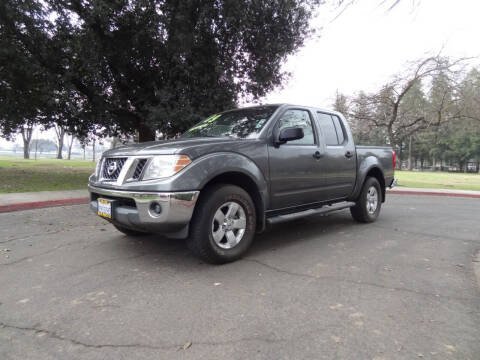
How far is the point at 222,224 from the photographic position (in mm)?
3418

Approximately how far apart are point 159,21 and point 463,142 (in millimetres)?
68378

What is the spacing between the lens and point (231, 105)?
1118 cm

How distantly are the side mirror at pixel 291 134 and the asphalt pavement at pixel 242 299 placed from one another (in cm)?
142

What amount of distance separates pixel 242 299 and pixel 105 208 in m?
1.85

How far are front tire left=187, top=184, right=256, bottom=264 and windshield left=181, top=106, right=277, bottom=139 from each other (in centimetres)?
89

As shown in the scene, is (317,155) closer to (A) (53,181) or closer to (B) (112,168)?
(B) (112,168)

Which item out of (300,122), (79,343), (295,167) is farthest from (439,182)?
(79,343)

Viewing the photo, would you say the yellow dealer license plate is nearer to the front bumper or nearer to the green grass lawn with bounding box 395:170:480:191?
the front bumper

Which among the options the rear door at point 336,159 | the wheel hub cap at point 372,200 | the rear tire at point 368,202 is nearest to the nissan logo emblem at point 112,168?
the rear door at point 336,159

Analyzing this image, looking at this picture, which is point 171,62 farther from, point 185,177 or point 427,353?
point 427,353

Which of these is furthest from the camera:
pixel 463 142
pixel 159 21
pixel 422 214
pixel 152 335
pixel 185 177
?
pixel 463 142

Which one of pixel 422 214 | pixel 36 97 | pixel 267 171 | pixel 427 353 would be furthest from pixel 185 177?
pixel 36 97

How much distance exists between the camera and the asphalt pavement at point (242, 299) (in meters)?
2.03

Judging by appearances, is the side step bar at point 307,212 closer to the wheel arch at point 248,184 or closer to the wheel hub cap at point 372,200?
the wheel arch at point 248,184
